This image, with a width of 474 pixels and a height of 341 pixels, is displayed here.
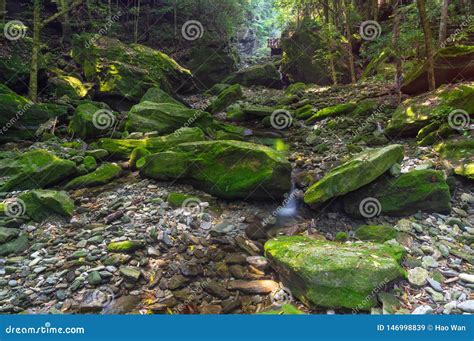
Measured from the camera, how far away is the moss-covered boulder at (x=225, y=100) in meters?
18.5

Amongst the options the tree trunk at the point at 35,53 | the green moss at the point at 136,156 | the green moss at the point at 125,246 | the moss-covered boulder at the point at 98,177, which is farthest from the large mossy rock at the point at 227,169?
the tree trunk at the point at 35,53

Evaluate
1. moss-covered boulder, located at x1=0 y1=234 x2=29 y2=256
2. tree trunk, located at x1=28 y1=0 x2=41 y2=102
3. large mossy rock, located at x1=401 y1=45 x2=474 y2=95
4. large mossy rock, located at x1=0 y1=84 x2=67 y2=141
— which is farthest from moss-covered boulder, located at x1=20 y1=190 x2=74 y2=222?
large mossy rock, located at x1=401 y1=45 x2=474 y2=95

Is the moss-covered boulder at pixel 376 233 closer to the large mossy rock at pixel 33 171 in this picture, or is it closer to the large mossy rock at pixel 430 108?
the large mossy rock at pixel 430 108

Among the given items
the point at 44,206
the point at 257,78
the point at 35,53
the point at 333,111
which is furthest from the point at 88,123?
the point at 257,78

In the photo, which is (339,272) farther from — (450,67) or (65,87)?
(65,87)

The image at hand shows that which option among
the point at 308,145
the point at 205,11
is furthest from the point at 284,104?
the point at 205,11

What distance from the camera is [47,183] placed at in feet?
27.9

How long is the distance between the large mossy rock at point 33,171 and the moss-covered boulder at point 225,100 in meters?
10.6

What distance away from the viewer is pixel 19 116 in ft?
38.1

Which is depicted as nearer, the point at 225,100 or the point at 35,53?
the point at 35,53

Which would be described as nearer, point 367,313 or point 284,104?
point 367,313

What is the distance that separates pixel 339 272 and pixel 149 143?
779cm

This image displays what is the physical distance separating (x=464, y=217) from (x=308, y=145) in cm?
607

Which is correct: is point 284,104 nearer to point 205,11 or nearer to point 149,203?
point 149,203
